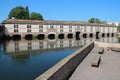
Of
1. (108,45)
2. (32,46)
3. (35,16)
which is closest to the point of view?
(108,45)

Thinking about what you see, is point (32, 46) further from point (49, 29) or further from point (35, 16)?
point (35, 16)

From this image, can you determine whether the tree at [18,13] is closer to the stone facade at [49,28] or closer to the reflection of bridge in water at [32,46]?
the stone facade at [49,28]

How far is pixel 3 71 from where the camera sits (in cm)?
Answer: 1983

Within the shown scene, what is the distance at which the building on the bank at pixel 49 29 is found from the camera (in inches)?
2645

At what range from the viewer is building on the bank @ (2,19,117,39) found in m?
67.2

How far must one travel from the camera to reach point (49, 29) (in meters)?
74.4

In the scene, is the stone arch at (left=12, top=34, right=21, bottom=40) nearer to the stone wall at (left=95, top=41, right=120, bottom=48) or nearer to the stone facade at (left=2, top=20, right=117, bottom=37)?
the stone facade at (left=2, top=20, right=117, bottom=37)

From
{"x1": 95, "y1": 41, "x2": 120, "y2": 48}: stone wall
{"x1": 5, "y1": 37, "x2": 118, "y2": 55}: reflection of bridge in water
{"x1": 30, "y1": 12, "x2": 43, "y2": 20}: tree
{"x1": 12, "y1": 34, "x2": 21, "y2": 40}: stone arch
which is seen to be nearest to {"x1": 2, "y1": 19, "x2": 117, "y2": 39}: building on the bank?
{"x1": 12, "y1": 34, "x2": 21, "y2": 40}: stone arch

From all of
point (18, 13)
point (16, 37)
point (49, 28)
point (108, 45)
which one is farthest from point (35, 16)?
point (108, 45)

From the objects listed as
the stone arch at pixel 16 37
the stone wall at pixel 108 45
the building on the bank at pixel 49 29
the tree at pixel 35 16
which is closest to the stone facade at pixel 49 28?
the building on the bank at pixel 49 29

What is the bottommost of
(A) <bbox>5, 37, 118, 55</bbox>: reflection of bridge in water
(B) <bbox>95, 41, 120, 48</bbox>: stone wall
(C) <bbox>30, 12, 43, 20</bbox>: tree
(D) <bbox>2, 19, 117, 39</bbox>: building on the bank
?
(A) <bbox>5, 37, 118, 55</bbox>: reflection of bridge in water

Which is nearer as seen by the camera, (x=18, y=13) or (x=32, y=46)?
(x=32, y=46)

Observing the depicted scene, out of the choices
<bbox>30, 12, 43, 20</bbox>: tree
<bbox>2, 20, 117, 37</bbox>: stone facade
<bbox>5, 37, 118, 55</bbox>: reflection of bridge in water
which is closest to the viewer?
<bbox>5, 37, 118, 55</bbox>: reflection of bridge in water

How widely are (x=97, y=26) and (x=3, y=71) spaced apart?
74.0 meters
